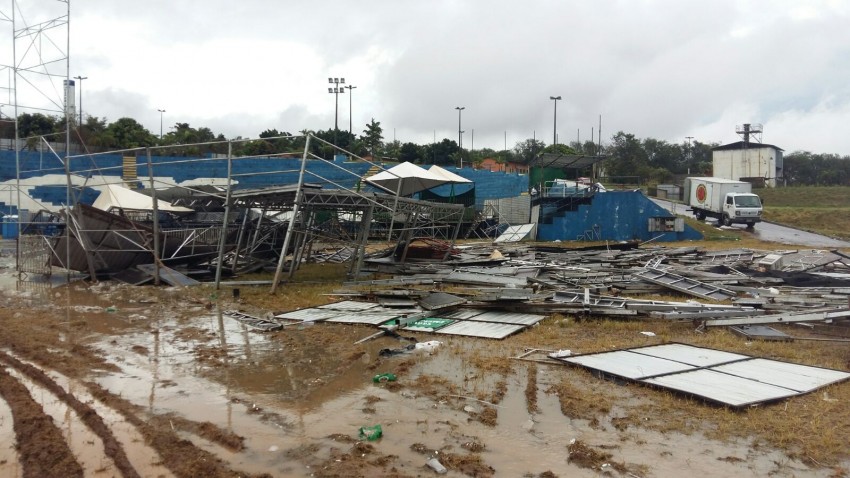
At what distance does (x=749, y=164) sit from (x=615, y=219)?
38.9 m

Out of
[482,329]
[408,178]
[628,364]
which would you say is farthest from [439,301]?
[408,178]

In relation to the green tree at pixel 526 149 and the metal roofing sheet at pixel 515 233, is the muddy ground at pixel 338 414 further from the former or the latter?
the green tree at pixel 526 149

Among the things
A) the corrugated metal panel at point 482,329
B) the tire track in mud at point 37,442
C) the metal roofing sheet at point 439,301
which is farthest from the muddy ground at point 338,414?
the metal roofing sheet at point 439,301

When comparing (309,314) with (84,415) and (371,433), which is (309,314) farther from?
(371,433)

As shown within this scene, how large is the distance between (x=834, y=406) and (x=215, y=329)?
372 inches

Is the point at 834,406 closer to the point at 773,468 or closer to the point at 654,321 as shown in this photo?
the point at 773,468

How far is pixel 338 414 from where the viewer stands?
252 inches

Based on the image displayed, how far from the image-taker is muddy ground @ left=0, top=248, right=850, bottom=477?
16.7 ft

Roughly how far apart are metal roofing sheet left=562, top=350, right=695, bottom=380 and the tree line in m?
35.3

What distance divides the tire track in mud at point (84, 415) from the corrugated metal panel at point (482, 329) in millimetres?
5416

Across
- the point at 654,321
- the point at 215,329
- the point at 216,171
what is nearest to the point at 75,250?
the point at 215,329

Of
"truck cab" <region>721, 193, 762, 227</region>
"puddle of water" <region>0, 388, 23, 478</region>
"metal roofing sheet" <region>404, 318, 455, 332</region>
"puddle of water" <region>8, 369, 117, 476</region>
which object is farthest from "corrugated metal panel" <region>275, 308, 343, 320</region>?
"truck cab" <region>721, 193, 762, 227</region>

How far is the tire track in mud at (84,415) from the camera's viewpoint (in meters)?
5.14

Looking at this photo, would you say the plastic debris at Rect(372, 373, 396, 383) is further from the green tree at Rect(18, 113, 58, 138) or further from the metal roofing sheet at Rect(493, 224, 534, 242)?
the green tree at Rect(18, 113, 58, 138)
